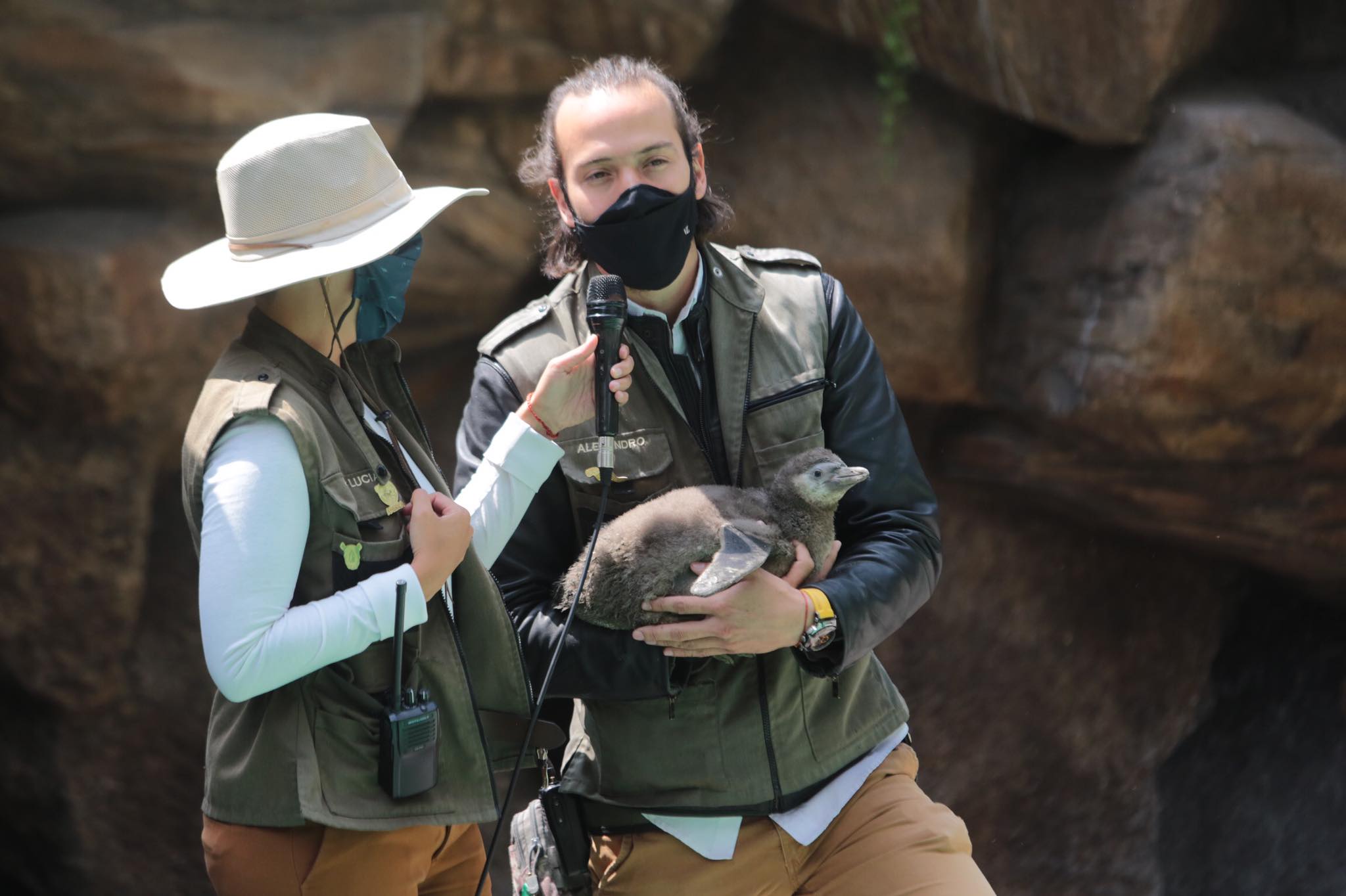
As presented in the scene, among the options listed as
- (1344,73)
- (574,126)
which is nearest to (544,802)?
(574,126)

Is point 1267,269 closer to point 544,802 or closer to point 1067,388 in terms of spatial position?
point 1067,388

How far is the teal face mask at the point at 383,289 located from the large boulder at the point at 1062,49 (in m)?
3.29

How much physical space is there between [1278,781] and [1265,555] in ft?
3.41

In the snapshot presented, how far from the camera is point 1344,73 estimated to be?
4.91 meters

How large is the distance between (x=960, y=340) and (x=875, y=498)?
2.87 m

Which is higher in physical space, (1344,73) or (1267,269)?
(1344,73)

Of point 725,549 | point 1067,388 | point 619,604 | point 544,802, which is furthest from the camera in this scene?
point 1067,388

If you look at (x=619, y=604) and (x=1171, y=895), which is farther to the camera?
(x=1171, y=895)

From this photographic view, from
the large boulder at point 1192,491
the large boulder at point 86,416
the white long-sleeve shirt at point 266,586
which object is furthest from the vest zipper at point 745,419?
the large boulder at point 86,416

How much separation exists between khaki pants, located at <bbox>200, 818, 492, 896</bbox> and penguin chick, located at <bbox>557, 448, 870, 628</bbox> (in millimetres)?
648

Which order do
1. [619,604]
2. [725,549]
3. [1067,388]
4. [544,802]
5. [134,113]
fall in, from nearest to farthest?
[725,549] < [619,604] < [544,802] < [134,113] < [1067,388]

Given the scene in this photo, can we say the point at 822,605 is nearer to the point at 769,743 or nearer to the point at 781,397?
the point at 769,743

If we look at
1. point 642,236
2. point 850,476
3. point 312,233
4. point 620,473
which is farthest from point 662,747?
point 312,233

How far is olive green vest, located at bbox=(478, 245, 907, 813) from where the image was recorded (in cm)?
257
